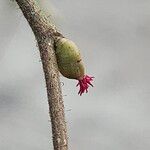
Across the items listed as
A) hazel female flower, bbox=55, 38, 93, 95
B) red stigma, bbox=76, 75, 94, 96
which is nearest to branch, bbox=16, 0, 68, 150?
hazel female flower, bbox=55, 38, 93, 95

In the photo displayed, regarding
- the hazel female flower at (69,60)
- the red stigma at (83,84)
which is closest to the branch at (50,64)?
the hazel female flower at (69,60)

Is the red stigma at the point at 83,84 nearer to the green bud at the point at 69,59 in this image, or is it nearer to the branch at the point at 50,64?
the green bud at the point at 69,59

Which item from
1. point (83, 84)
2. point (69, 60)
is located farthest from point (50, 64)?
point (83, 84)

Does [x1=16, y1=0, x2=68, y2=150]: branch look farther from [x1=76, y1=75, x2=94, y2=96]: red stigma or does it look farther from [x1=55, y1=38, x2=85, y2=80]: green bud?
[x1=76, y1=75, x2=94, y2=96]: red stigma

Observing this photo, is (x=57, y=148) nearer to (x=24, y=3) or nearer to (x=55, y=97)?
(x=55, y=97)

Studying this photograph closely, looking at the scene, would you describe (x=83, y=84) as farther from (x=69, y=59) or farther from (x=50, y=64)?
(x=50, y=64)

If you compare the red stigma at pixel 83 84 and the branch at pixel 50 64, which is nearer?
the branch at pixel 50 64
